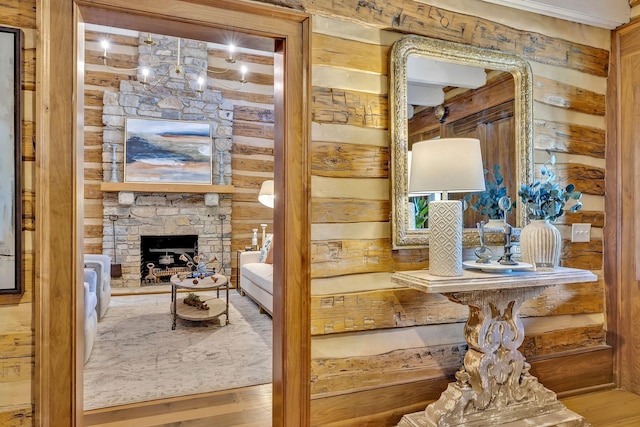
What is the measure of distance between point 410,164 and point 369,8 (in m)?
0.85

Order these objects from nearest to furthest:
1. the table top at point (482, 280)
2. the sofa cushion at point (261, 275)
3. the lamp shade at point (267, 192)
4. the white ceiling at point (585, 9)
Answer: the table top at point (482, 280) → the white ceiling at point (585, 9) → the sofa cushion at point (261, 275) → the lamp shade at point (267, 192)

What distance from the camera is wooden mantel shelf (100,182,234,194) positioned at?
5824 mm

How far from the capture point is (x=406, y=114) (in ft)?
6.81

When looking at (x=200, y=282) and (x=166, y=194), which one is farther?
(x=166, y=194)

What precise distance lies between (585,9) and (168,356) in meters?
3.96

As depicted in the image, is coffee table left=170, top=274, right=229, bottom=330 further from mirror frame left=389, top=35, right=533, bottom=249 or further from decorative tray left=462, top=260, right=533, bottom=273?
decorative tray left=462, top=260, right=533, bottom=273

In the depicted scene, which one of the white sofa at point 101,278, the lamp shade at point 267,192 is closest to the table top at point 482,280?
the white sofa at point 101,278

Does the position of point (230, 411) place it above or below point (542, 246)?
below

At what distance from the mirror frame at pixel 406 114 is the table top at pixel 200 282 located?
2.58m

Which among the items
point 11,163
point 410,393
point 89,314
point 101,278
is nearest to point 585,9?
point 410,393

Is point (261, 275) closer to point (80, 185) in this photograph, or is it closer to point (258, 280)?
point (258, 280)

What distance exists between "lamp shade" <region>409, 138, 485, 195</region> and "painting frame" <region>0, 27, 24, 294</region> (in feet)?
5.74

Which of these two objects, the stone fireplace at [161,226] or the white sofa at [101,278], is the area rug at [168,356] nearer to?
the white sofa at [101,278]

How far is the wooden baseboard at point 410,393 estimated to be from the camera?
1936 mm
